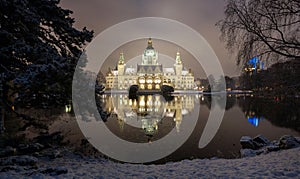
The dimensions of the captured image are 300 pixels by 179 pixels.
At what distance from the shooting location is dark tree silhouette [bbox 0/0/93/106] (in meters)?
4.32

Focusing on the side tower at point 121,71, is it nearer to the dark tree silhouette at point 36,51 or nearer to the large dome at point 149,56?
the large dome at point 149,56

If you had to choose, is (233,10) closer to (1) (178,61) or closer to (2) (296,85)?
→ (2) (296,85)

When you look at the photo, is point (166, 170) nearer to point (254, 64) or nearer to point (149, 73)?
point (254, 64)

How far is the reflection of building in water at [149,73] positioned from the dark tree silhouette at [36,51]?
10181cm

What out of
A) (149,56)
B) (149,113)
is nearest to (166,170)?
(149,113)

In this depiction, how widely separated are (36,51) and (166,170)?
4475 millimetres

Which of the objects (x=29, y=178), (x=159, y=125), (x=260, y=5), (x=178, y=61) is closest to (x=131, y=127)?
(x=159, y=125)

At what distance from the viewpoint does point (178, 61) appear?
126m

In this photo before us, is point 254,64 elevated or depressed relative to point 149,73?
depressed

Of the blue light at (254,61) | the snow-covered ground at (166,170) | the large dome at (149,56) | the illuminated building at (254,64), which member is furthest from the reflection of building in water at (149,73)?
the snow-covered ground at (166,170)

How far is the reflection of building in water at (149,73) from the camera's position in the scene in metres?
113

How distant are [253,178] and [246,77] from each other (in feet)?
13.5

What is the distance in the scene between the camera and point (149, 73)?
112 m

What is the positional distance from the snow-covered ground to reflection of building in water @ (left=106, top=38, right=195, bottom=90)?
102486mm
